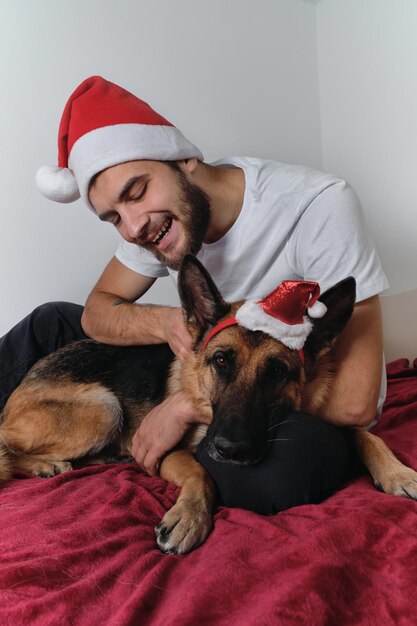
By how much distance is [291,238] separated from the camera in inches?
87.0

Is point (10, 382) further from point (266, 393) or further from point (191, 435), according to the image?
point (266, 393)

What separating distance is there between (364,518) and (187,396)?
86 centimetres

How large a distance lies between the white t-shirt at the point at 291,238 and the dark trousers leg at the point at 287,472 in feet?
1.89

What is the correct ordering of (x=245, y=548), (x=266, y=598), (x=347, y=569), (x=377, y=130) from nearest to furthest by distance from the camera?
1. (x=266, y=598)
2. (x=347, y=569)
3. (x=245, y=548)
4. (x=377, y=130)

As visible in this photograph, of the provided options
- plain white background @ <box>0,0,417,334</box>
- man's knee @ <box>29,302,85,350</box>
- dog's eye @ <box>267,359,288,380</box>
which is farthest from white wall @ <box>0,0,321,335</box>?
dog's eye @ <box>267,359,288,380</box>

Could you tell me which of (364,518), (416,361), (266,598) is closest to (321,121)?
(416,361)

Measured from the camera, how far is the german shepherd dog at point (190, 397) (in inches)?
62.9

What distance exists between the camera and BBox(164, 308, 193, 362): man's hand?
2.09 m

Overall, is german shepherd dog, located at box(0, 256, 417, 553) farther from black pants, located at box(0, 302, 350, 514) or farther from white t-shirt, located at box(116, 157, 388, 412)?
white t-shirt, located at box(116, 157, 388, 412)

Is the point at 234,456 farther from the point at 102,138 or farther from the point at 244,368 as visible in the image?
the point at 102,138

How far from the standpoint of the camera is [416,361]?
137 inches

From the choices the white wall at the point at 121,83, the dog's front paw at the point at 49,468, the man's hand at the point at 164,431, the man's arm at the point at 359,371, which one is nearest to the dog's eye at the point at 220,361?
the man's hand at the point at 164,431

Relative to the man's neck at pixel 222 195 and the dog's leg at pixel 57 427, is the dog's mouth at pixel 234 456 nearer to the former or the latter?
the dog's leg at pixel 57 427

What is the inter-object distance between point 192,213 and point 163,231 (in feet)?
0.54
